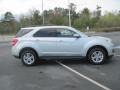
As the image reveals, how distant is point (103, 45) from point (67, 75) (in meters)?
2.96

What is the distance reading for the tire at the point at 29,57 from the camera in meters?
14.2

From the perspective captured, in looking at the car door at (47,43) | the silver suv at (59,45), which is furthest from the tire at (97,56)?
the car door at (47,43)

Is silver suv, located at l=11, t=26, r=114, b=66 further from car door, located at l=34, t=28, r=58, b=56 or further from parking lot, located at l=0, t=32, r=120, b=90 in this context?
parking lot, located at l=0, t=32, r=120, b=90

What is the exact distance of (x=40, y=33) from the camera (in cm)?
1433

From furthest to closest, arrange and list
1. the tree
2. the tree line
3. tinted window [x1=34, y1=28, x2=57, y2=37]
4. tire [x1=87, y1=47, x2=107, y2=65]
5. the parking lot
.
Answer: the tree line → the tree → tinted window [x1=34, y1=28, x2=57, y2=37] → tire [x1=87, y1=47, x2=107, y2=65] → the parking lot

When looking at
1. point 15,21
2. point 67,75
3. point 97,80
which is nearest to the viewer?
point 97,80

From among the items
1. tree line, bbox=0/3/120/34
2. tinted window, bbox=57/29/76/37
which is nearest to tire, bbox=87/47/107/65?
tinted window, bbox=57/29/76/37

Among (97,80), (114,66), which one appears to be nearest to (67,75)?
(97,80)

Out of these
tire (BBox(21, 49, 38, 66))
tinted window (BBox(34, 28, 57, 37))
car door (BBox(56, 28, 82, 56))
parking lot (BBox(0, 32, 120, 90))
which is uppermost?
tinted window (BBox(34, 28, 57, 37))

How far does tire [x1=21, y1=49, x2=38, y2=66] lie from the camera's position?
557 inches

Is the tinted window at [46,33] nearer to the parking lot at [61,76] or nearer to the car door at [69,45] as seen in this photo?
the car door at [69,45]

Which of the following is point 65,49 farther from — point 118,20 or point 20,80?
point 118,20

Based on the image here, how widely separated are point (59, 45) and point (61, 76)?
9.19ft

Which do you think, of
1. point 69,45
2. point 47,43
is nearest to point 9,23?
point 47,43
